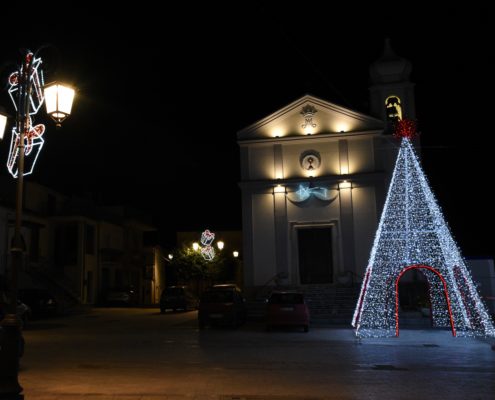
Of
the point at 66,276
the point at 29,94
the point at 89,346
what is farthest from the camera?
the point at 66,276

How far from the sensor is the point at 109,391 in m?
8.48

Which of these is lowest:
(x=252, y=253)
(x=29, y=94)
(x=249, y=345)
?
(x=249, y=345)

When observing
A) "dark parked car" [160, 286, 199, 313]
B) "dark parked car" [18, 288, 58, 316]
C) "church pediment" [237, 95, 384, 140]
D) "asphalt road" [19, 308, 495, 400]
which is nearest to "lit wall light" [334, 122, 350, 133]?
"church pediment" [237, 95, 384, 140]

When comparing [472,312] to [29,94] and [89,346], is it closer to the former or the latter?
[89,346]

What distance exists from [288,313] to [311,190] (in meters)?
9.96

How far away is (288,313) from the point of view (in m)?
18.5

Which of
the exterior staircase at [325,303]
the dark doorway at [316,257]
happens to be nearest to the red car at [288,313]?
the exterior staircase at [325,303]

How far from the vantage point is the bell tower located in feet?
93.7

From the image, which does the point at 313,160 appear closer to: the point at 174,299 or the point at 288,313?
the point at 288,313

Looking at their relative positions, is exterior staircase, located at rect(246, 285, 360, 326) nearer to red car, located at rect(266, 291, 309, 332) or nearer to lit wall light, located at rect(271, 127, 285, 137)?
red car, located at rect(266, 291, 309, 332)

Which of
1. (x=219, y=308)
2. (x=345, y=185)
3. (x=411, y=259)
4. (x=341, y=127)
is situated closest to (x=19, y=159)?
(x=219, y=308)

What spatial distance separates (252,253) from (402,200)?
31.9ft

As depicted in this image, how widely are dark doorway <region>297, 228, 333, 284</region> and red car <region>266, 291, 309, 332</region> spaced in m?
8.40

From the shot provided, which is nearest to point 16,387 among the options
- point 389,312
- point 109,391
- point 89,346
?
point 109,391
